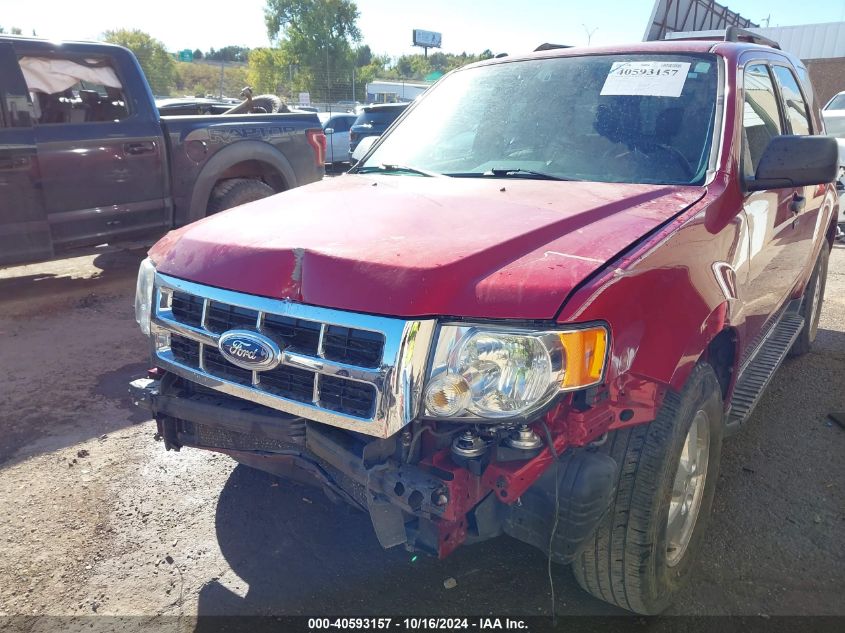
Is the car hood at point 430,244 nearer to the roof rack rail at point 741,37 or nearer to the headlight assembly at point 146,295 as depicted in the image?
the headlight assembly at point 146,295

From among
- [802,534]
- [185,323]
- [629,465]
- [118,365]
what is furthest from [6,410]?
[802,534]

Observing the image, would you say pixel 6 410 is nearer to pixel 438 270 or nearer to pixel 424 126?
pixel 424 126

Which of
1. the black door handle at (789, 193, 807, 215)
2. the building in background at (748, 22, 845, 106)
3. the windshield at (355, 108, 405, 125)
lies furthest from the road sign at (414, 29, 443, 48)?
the black door handle at (789, 193, 807, 215)

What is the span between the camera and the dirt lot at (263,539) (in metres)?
2.46

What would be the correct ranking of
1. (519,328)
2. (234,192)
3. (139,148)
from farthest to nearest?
(234,192) < (139,148) < (519,328)

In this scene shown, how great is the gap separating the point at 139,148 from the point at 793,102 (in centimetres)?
510

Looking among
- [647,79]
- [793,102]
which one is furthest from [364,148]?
[793,102]

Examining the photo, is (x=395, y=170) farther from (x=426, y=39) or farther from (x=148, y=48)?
(x=426, y=39)

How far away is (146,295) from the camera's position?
2551 mm

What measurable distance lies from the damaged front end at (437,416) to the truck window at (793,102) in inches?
109

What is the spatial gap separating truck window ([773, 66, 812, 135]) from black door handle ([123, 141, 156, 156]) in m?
4.97

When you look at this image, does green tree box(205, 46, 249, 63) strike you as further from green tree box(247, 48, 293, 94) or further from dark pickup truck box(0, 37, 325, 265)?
dark pickup truck box(0, 37, 325, 265)

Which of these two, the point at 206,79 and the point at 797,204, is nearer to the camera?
the point at 797,204

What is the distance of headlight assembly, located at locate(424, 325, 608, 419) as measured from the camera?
1850mm
